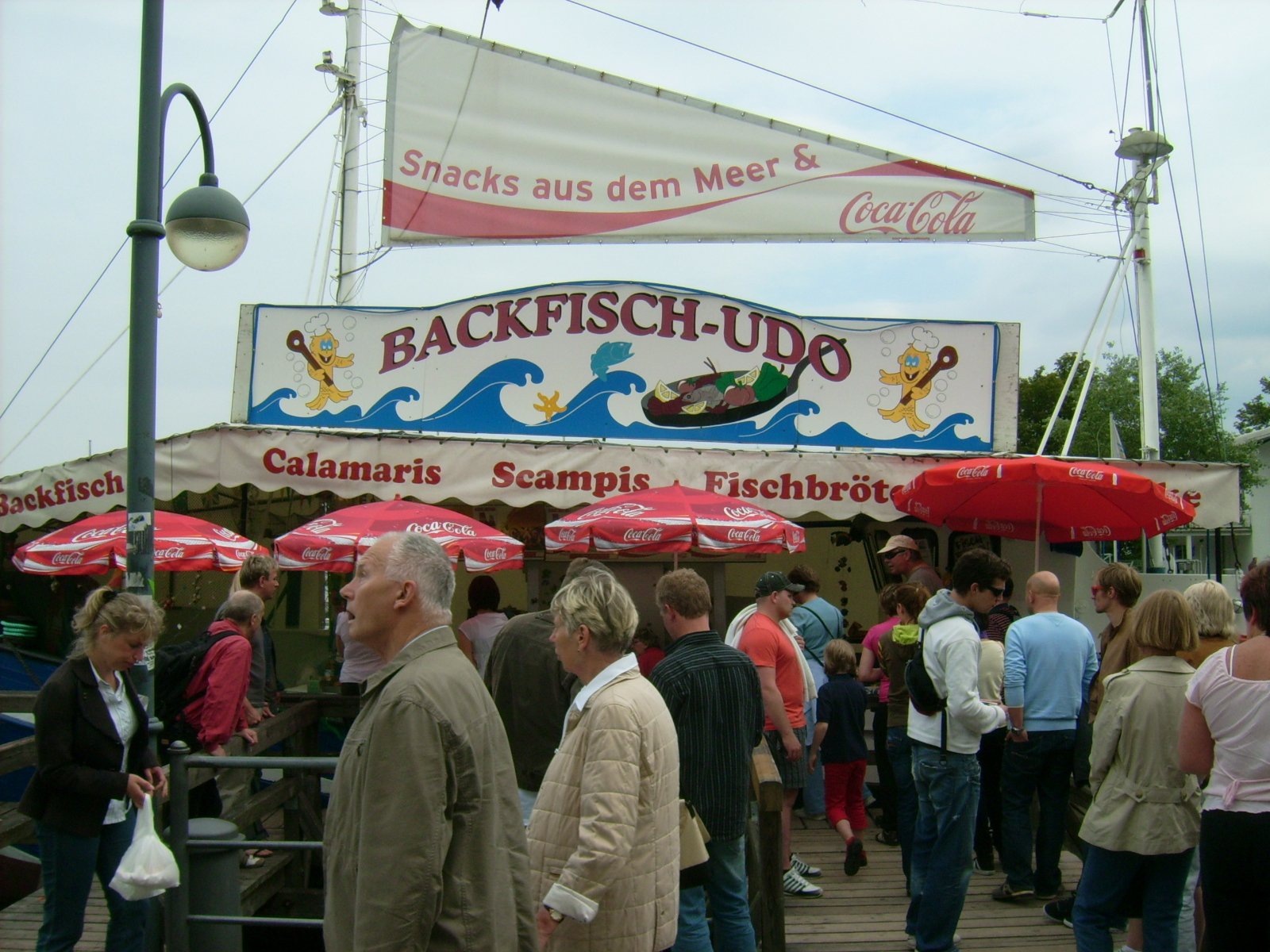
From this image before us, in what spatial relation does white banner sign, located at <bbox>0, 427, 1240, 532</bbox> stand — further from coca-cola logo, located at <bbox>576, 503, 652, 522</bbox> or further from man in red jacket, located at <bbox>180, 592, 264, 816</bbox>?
man in red jacket, located at <bbox>180, 592, 264, 816</bbox>

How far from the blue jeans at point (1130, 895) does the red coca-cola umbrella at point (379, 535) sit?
458 centimetres

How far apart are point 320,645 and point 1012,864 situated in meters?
7.72

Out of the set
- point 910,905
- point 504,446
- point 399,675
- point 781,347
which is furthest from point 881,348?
point 399,675

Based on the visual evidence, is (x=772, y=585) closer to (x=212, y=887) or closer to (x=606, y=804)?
(x=606, y=804)

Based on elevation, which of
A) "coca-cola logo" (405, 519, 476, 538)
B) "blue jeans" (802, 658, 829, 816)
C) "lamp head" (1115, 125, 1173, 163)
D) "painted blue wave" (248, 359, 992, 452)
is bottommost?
"blue jeans" (802, 658, 829, 816)

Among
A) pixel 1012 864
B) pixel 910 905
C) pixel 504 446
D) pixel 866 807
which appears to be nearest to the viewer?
pixel 910 905

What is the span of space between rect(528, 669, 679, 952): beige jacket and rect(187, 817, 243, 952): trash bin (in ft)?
6.86

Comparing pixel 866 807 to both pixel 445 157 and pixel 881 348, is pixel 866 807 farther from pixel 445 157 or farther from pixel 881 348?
pixel 445 157

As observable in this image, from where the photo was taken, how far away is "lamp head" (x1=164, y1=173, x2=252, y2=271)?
521 centimetres

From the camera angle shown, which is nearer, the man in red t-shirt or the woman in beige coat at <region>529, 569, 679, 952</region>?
the woman in beige coat at <region>529, 569, 679, 952</region>

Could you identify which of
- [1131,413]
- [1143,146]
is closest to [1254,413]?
[1131,413]

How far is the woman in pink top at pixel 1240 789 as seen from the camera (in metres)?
3.72

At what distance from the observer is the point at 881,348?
10.3 meters

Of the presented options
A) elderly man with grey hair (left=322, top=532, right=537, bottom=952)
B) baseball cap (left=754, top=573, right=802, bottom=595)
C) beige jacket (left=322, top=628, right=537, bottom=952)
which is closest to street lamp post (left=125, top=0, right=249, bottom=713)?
elderly man with grey hair (left=322, top=532, right=537, bottom=952)
